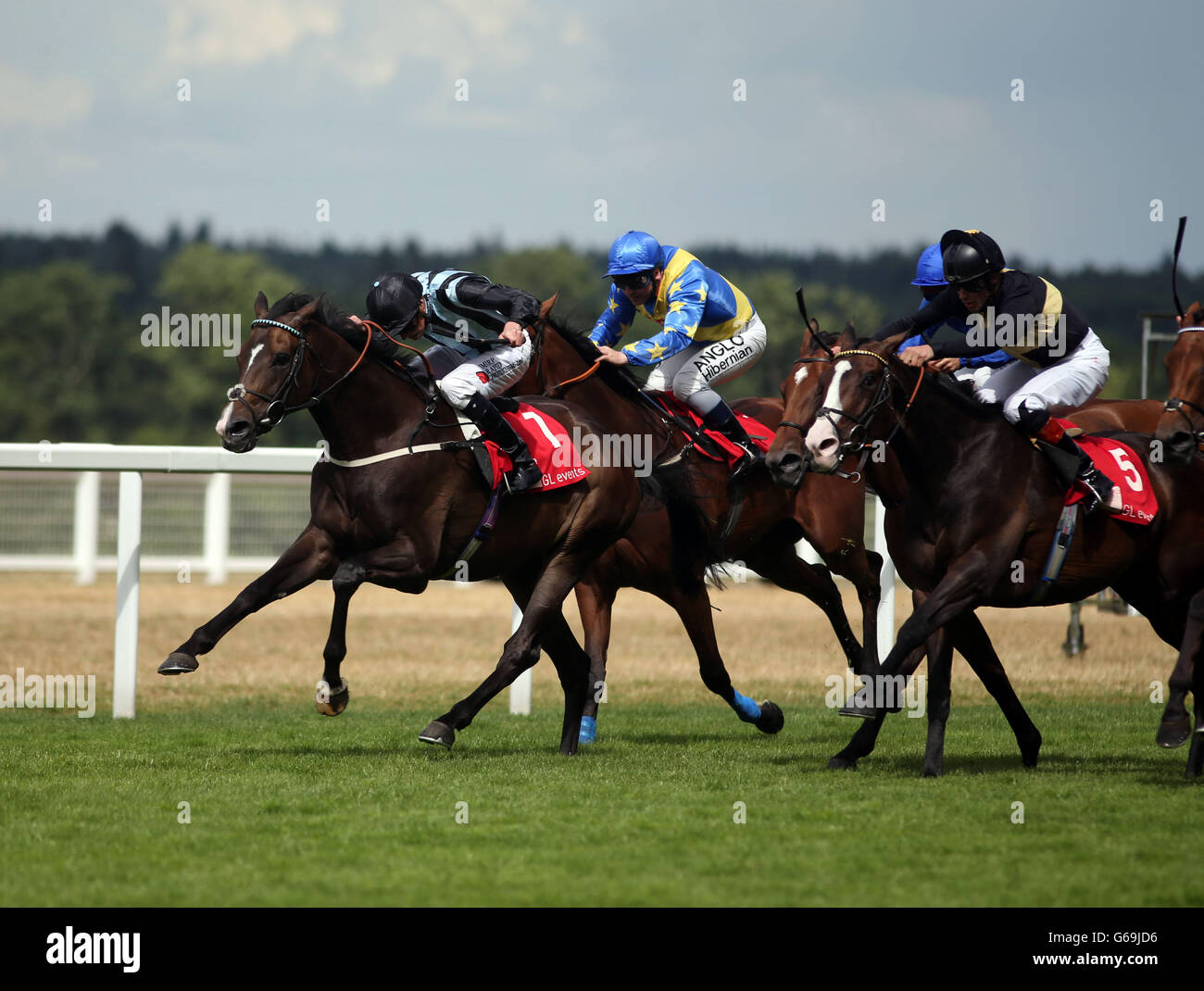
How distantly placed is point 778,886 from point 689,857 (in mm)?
410

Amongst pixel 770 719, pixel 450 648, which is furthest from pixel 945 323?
pixel 450 648

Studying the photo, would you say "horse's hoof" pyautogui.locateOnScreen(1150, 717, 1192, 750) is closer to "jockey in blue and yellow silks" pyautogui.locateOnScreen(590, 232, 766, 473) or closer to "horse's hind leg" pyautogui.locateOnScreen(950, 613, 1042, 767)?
"horse's hind leg" pyautogui.locateOnScreen(950, 613, 1042, 767)

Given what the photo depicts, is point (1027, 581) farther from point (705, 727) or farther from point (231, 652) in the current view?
point (231, 652)

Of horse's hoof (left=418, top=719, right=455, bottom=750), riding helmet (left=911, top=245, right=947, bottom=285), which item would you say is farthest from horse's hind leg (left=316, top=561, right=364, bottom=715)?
riding helmet (left=911, top=245, right=947, bottom=285)

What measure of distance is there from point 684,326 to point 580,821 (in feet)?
10.2

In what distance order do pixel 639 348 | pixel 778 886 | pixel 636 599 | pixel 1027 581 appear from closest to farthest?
pixel 778 886
pixel 1027 581
pixel 639 348
pixel 636 599

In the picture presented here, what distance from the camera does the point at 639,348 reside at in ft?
23.9

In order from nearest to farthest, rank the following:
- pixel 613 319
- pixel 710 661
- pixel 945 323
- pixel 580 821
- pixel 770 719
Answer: pixel 580 821, pixel 945 323, pixel 710 661, pixel 770 719, pixel 613 319

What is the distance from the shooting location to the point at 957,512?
5840mm

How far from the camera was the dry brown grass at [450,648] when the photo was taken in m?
9.87

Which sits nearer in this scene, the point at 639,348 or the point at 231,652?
the point at 639,348

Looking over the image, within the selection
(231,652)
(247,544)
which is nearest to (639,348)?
(231,652)

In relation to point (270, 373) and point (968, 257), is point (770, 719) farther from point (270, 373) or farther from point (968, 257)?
point (270, 373)
